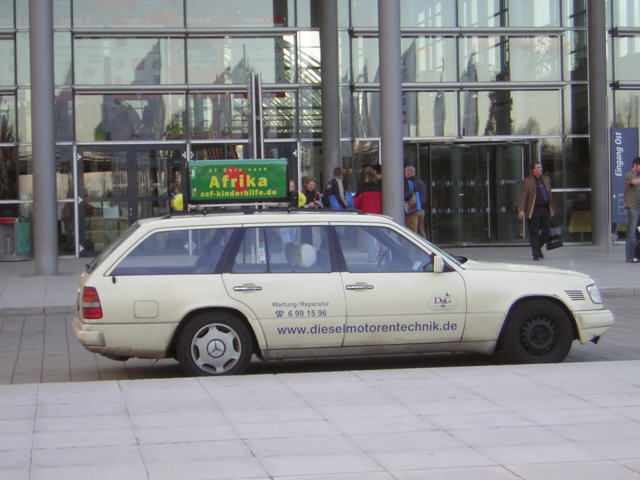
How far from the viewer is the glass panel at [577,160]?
1030 inches

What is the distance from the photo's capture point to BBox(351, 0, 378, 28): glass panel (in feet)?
83.5

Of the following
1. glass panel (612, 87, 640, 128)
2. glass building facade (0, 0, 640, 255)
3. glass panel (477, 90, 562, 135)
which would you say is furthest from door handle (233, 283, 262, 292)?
glass panel (612, 87, 640, 128)

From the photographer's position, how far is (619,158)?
22.0m

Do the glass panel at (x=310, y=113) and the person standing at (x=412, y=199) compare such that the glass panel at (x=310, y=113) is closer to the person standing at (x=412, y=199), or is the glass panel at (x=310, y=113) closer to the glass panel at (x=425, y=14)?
the glass panel at (x=425, y=14)

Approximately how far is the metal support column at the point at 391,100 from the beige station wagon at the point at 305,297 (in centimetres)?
968

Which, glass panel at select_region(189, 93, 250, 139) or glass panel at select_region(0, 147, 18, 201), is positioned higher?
glass panel at select_region(189, 93, 250, 139)

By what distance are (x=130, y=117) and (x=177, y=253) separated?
52.9ft

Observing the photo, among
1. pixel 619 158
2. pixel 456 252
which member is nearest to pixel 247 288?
pixel 619 158

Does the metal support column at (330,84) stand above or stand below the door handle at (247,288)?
above

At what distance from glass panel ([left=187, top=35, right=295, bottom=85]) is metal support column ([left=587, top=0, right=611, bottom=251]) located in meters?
7.37

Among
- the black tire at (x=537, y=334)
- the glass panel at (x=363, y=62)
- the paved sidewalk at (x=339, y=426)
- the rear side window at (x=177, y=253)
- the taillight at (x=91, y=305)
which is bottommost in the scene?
the paved sidewalk at (x=339, y=426)

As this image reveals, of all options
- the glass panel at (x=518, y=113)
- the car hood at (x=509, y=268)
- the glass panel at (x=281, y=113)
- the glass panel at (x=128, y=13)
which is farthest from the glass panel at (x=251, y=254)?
the glass panel at (x=518, y=113)

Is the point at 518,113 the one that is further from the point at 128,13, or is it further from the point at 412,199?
the point at 128,13

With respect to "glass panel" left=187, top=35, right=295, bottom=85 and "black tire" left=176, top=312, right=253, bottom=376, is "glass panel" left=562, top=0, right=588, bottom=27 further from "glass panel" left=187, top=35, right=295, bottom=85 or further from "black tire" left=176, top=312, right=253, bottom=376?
"black tire" left=176, top=312, right=253, bottom=376
